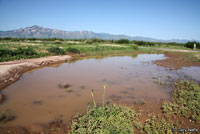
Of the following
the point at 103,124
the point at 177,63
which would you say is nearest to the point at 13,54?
the point at 103,124

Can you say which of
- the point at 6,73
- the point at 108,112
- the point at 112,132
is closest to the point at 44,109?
the point at 108,112

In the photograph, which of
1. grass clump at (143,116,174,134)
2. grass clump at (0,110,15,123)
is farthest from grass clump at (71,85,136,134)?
grass clump at (0,110,15,123)

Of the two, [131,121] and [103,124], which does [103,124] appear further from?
[131,121]

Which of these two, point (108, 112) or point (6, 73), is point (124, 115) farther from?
point (6, 73)

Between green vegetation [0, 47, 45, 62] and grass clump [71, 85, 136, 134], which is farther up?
green vegetation [0, 47, 45, 62]

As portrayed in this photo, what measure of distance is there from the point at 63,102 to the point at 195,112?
433 centimetres

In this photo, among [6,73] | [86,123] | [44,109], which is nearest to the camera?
[86,123]

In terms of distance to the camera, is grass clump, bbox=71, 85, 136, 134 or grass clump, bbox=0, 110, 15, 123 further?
grass clump, bbox=0, 110, 15, 123

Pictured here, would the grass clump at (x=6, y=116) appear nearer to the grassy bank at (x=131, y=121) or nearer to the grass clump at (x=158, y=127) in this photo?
the grassy bank at (x=131, y=121)

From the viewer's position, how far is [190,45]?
32.2 metres

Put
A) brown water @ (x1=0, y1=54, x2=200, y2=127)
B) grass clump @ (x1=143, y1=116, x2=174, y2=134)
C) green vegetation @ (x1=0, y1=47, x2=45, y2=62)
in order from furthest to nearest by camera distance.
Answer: green vegetation @ (x1=0, y1=47, x2=45, y2=62) → brown water @ (x1=0, y1=54, x2=200, y2=127) → grass clump @ (x1=143, y1=116, x2=174, y2=134)

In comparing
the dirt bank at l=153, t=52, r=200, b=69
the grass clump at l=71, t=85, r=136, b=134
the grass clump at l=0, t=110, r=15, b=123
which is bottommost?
the grass clump at l=0, t=110, r=15, b=123

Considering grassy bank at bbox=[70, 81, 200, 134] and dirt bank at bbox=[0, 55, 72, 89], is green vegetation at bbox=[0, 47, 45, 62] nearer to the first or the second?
dirt bank at bbox=[0, 55, 72, 89]

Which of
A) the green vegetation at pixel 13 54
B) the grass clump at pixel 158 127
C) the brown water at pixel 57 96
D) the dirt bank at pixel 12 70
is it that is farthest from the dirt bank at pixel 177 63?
the green vegetation at pixel 13 54
